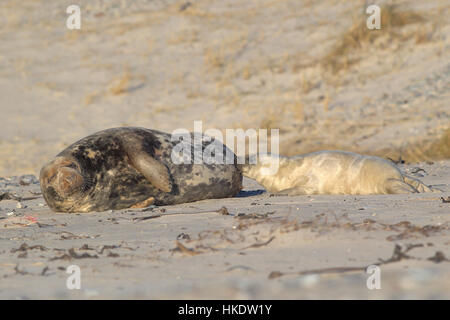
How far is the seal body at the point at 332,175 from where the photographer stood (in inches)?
270

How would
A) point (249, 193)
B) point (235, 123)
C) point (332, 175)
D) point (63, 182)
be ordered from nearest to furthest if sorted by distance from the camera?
1. point (63, 182)
2. point (332, 175)
3. point (249, 193)
4. point (235, 123)

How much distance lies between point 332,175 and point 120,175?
7.30ft

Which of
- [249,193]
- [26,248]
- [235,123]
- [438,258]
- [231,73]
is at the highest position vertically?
[231,73]

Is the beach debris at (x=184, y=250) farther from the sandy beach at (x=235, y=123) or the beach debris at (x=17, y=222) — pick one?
the beach debris at (x=17, y=222)

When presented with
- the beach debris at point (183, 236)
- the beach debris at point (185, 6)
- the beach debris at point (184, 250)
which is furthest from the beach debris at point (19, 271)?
the beach debris at point (185, 6)

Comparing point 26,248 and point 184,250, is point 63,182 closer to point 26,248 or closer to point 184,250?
point 26,248

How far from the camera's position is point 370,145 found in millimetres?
11875

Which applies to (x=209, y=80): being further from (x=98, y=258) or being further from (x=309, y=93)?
(x=98, y=258)

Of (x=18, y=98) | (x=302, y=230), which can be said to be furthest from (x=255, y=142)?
(x=302, y=230)

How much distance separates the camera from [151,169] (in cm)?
635

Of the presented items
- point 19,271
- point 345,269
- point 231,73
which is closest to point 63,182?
point 19,271

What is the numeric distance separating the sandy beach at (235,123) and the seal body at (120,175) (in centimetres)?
23

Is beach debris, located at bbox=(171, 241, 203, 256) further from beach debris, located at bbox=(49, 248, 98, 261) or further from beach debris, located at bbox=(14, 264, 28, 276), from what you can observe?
beach debris, located at bbox=(14, 264, 28, 276)

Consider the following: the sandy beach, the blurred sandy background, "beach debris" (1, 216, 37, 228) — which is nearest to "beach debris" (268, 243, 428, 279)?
the sandy beach
